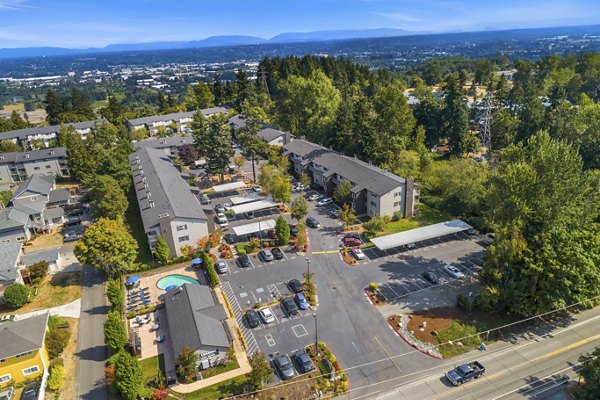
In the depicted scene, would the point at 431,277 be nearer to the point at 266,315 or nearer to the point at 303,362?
the point at 303,362

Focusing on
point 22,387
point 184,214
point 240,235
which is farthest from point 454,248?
point 22,387

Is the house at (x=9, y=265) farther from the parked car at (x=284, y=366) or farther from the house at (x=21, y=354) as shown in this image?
the parked car at (x=284, y=366)

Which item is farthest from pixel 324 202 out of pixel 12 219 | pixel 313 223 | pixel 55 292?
pixel 12 219

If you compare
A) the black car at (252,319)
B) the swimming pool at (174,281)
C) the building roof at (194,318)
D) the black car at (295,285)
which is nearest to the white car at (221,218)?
the swimming pool at (174,281)

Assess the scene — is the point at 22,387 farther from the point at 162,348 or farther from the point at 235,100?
the point at 235,100

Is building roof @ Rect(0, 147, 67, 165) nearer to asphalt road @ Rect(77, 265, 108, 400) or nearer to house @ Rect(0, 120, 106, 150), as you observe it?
house @ Rect(0, 120, 106, 150)

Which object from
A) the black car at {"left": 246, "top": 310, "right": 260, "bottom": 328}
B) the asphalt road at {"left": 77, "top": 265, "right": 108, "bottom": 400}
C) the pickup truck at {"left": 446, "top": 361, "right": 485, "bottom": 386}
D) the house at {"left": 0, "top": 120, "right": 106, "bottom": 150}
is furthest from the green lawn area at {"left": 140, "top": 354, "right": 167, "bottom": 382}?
the house at {"left": 0, "top": 120, "right": 106, "bottom": 150}

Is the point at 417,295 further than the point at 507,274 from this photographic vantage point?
Yes
